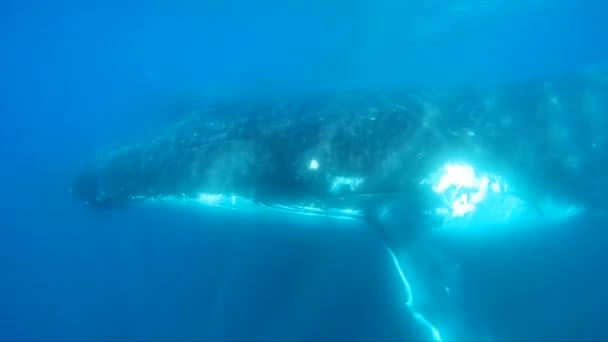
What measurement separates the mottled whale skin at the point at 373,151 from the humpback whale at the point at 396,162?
0.03m

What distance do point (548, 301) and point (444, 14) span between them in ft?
132

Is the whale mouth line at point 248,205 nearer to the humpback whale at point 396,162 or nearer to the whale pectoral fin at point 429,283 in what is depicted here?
the humpback whale at point 396,162

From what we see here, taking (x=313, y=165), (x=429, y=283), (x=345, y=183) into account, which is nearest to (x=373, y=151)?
(x=345, y=183)

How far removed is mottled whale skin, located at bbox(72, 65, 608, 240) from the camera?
38.2 ft

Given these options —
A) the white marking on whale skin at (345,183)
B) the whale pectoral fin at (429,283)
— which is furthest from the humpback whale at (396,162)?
the whale pectoral fin at (429,283)

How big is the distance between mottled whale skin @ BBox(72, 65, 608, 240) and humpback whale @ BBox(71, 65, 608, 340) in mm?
28

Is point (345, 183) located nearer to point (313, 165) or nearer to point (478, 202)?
point (313, 165)

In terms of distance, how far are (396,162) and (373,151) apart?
2.00ft

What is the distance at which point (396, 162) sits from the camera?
1169 centimetres

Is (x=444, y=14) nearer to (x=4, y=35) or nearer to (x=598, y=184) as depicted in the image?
(x=598, y=184)

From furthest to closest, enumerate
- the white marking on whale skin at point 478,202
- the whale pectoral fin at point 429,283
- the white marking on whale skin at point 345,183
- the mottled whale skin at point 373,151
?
the white marking on whale skin at point 478,202 → the mottled whale skin at point 373,151 → the white marking on whale skin at point 345,183 → the whale pectoral fin at point 429,283

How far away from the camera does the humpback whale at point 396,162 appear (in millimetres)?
11609

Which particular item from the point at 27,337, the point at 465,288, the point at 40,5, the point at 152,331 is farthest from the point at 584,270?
the point at 40,5

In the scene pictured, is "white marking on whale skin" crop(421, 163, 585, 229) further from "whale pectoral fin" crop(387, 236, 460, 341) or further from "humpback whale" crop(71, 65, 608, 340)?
"whale pectoral fin" crop(387, 236, 460, 341)
